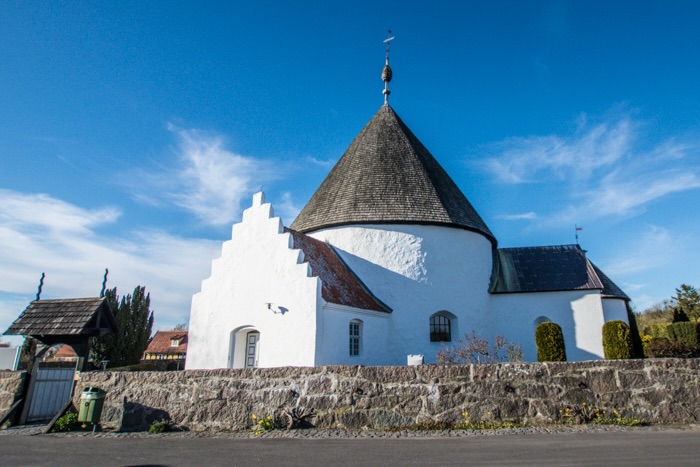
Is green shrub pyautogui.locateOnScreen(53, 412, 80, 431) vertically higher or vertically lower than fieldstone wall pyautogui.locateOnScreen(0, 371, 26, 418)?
lower

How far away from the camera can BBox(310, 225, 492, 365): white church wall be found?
16.6 meters

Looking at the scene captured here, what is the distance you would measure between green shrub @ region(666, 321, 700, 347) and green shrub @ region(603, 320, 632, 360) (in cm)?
574

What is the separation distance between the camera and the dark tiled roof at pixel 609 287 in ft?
62.9

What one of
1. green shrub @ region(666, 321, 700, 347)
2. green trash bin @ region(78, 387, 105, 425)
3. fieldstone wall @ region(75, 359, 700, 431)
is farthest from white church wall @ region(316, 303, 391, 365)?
green shrub @ region(666, 321, 700, 347)

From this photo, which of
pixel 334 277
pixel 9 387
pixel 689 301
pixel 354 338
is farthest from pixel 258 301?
pixel 689 301

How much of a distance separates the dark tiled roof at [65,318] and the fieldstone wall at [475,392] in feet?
15.3

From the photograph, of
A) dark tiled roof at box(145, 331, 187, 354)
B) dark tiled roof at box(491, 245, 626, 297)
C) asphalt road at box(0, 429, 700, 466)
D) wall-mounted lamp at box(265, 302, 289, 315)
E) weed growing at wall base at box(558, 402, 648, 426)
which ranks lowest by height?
asphalt road at box(0, 429, 700, 466)

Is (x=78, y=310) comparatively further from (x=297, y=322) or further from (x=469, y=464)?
(x=469, y=464)

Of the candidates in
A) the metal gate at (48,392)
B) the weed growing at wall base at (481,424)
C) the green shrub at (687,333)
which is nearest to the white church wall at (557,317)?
the green shrub at (687,333)

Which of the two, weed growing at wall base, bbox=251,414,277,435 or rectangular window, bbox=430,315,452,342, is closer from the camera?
weed growing at wall base, bbox=251,414,277,435

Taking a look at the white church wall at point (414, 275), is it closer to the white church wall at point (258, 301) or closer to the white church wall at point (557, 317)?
the white church wall at point (557, 317)

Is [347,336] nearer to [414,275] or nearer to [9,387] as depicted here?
[414,275]

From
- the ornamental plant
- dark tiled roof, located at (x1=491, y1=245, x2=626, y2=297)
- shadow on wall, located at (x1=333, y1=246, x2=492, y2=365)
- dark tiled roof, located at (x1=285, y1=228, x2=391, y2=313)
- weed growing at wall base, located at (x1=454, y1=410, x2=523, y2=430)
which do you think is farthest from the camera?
dark tiled roof, located at (x1=491, y1=245, x2=626, y2=297)

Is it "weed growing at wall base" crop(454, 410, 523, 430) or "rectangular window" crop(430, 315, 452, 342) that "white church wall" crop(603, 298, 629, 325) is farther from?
"weed growing at wall base" crop(454, 410, 523, 430)
